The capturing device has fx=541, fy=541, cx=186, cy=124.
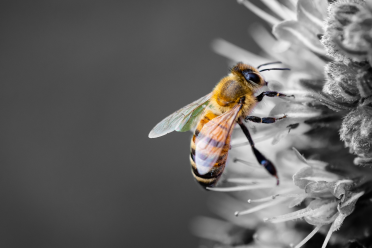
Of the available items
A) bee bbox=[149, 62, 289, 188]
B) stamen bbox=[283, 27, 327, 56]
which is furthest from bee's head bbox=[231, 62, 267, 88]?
stamen bbox=[283, 27, 327, 56]

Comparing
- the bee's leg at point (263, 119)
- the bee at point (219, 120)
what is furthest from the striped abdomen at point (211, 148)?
the bee's leg at point (263, 119)

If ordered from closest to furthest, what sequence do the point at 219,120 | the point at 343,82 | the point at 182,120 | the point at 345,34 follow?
the point at 345,34, the point at 343,82, the point at 219,120, the point at 182,120

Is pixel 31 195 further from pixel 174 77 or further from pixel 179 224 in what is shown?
pixel 174 77

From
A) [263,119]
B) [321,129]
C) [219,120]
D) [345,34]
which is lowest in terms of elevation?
[321,129]

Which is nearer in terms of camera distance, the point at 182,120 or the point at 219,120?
the point at 219,120

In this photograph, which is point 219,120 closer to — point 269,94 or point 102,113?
point 269,94

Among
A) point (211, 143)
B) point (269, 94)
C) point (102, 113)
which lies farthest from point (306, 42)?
point (102, 113)
